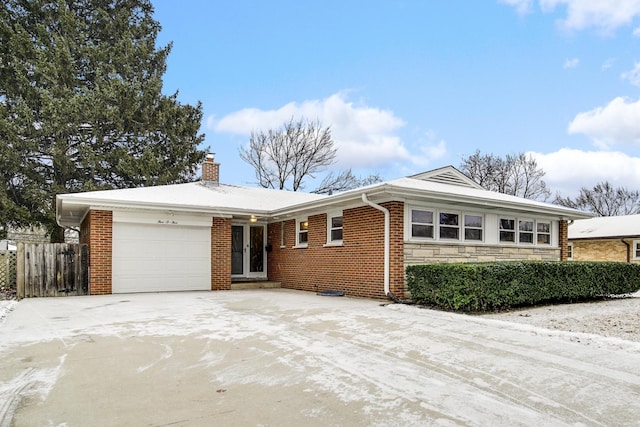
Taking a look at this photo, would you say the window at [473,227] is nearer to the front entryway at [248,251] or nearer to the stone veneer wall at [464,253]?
the stone veneer wall at [464,253]

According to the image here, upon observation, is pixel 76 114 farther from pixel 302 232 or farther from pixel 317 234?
pixel 317 234

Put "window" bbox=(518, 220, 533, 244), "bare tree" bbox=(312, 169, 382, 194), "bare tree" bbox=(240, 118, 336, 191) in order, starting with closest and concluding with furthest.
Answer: "window" bbox=(518, 220, 533, 244) < "bare tree" bbox=(240, 118, 336, 191) < "bare tree" bbox=(312, 169, 382, 194)

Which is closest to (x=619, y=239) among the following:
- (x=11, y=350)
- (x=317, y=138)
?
(x=317, y=138)

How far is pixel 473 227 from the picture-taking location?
12125mm

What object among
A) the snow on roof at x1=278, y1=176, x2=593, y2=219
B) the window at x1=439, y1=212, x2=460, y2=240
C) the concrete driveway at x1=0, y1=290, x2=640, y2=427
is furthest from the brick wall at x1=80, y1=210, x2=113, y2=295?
the window at x1=439, y1=212, x2=460, y2=240

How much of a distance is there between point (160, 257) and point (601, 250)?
69.2ft

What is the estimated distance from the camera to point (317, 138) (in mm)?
33000

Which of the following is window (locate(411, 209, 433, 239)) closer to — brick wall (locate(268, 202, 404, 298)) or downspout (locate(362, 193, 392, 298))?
brick wall (locate(268, 202, 404, 298))

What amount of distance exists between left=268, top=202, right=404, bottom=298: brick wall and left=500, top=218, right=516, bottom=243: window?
402 centimetres

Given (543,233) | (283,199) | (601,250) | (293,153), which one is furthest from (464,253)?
(293,153)

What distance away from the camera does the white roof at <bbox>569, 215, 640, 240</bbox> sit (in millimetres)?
20938

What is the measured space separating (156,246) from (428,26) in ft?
36.6

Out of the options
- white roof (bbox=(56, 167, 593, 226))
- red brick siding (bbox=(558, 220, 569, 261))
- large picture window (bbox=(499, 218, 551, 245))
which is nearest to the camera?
white roof (bbox=(56, 167, 593, 226))

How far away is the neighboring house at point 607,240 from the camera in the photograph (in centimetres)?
2084
